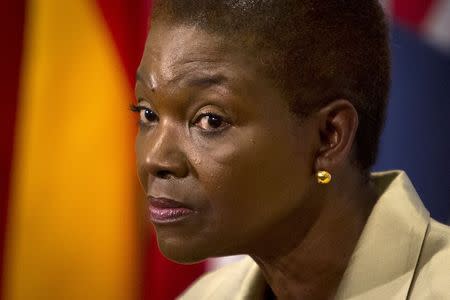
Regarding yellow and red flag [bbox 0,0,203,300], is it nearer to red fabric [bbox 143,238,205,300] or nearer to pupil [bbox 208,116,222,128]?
red fabric [bbox 143,238,205,300]

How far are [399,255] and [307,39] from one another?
309 mm

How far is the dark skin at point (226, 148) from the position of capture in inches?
42.1

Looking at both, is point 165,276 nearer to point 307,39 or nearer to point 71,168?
point 71,168

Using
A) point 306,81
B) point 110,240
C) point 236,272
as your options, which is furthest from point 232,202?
point 110,240

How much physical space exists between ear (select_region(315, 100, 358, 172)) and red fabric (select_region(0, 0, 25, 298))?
3.01 feet

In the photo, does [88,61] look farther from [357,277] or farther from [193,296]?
[357,277]

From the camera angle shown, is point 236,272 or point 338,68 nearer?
point 338,68

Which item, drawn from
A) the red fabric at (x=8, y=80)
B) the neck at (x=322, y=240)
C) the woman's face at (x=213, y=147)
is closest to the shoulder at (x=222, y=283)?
the neck at (x=322, y=240)

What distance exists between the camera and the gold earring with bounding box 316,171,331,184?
44.4 inches

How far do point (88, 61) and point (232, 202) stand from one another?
0.89 meters

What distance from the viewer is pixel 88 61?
1881mm

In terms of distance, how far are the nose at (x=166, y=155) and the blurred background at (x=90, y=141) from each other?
2.57 feet

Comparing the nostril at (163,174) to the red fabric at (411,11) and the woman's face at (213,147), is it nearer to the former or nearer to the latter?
the woman's face at (213,147)

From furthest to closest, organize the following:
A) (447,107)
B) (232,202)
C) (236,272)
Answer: (447,107) < (236,272) < (232,202)
